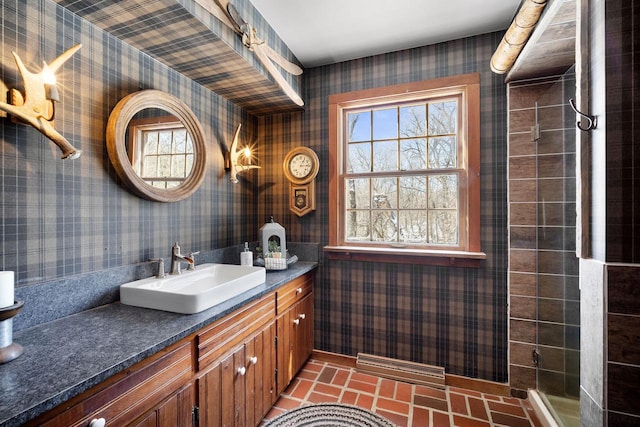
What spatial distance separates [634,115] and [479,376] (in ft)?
6.74

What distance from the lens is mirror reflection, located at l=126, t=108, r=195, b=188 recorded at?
1.67m

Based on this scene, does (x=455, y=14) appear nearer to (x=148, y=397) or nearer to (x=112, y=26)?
(x=112, y=26)

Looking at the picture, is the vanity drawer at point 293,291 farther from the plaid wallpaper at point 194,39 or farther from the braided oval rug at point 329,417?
the plaid wallpaper at point 194,39

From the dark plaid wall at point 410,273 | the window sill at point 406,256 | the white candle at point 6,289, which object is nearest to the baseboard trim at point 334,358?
the dark plaid wall at point 410,273

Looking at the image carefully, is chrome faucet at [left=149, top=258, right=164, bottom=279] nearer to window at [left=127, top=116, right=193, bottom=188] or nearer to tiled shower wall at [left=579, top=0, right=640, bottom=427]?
window at [left=127, top=116, right=193, bottom=188]

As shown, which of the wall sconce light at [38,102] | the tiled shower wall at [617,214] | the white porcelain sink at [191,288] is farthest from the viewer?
the white porcelain sink at [191,288]

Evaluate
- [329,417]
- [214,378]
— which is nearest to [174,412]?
[214,378]

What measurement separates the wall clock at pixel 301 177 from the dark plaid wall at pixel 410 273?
0.27 feet

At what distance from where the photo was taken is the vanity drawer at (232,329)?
1.35m

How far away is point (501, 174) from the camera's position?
2219 mm

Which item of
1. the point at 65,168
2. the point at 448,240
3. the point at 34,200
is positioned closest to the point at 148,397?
the point at 34,200

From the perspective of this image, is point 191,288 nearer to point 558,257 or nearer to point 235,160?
point 235,160

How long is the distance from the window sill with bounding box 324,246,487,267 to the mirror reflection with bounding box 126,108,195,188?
1.37 m

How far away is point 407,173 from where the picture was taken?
8.21 ft
